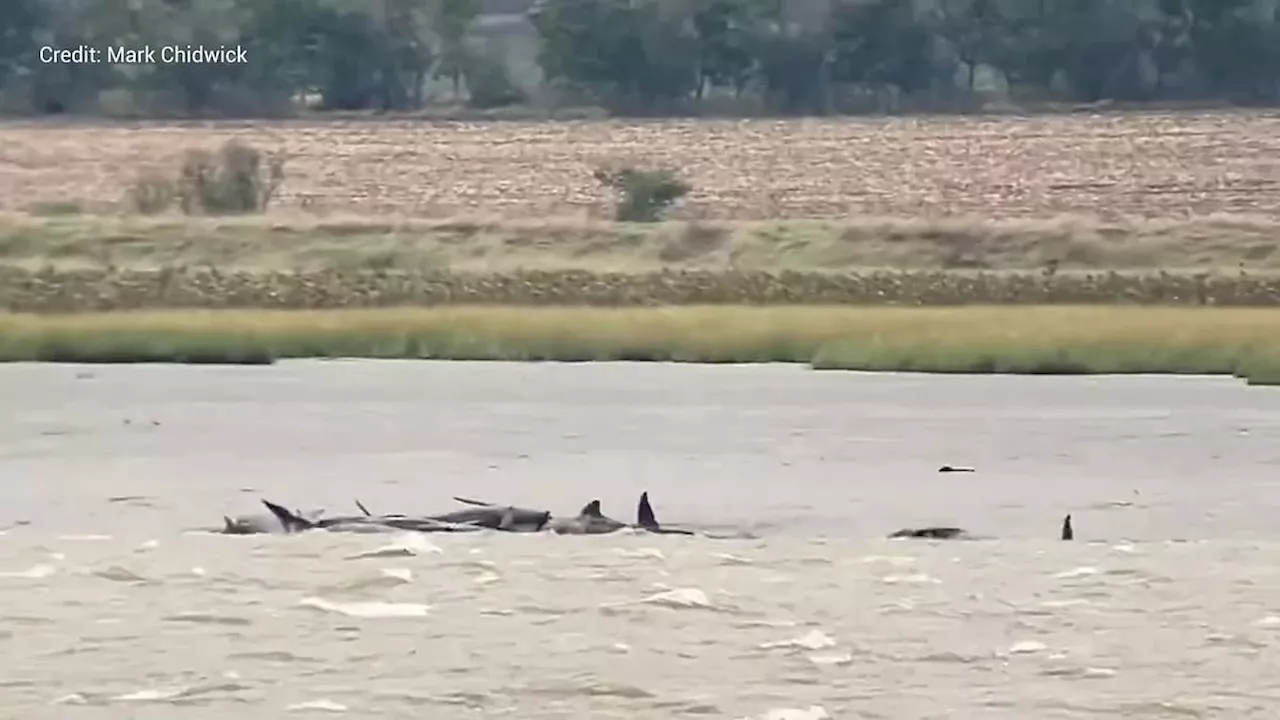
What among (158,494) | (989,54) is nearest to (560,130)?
(989,54)

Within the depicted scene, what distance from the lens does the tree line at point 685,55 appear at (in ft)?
69.1

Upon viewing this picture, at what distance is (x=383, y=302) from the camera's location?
17.3 meters

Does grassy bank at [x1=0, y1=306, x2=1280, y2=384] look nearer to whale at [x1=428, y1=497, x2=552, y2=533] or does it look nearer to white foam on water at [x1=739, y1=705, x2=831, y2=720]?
whale at [x1=428, y1=497, x2=552, y2=533]

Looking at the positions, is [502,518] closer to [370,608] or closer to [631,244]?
[370,608]

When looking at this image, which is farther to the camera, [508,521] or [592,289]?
[592,289]

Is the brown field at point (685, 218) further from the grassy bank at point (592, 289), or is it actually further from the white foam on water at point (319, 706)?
the white foam on water at point (319, 706)

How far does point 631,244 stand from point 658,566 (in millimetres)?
12752

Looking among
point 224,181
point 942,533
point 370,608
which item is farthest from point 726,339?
point 370,608

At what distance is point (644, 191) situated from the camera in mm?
21109

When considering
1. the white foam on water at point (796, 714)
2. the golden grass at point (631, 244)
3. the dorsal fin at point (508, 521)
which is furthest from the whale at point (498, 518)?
the golden grass at point (631, 244)

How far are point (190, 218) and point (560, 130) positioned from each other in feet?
13.1

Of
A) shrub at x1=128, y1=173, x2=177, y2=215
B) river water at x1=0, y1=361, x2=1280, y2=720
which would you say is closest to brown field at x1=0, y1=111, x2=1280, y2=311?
shrub at x1=128, y1=173, x2=177, y2=215

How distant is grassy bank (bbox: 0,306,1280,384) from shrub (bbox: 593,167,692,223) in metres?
5.16

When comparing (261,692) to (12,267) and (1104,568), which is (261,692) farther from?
(12,267)
